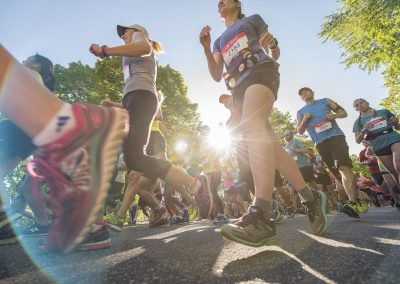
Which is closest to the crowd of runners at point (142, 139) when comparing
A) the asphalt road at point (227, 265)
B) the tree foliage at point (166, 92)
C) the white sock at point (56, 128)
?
the white sock at point (56, 128)

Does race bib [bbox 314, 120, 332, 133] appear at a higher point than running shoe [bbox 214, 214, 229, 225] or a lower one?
higher

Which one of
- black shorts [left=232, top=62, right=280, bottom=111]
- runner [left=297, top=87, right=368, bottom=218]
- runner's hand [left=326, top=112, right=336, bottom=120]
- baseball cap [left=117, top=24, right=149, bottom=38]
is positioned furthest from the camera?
runner's hand [left=326, top=112, right=336, bottom=120]

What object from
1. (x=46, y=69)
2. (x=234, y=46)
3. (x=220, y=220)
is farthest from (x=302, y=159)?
(x=46, y=69)

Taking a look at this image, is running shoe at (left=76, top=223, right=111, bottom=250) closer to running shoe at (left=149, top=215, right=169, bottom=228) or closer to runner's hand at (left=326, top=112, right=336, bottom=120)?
running shoe at (left=149, top=215, right=169, bottom=228)

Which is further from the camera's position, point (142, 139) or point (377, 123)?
point (377, 123)

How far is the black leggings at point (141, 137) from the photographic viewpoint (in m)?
2.21

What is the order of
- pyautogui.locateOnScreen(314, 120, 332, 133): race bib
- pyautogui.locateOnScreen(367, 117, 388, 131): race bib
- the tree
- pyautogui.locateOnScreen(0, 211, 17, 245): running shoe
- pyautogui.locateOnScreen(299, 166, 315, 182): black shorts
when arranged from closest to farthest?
pyautogui.locateOnScreen(0, 211, 17, 245): running shoe → pyautogui.locateOnScreen(314, 120, 332, 133): race bib → pyautogui.locateOnScreen(367, 117, 388, 131): race bib → pyautogui.locateOnScreen(299, 166, 315, 182): black shorts → the tree

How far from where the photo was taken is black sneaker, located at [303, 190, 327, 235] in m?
2.29

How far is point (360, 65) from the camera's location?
10.8 m

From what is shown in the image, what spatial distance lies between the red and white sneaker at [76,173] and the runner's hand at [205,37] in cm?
167

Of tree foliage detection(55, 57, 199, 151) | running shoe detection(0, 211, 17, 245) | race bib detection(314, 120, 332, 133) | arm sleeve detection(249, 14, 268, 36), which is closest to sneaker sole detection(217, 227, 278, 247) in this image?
arm sleeve detection(249, 14, 268, 36)

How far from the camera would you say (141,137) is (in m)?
2.36

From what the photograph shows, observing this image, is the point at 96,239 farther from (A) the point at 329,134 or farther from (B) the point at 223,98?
(A) the point at 329,134

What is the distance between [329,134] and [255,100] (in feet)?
9.53
